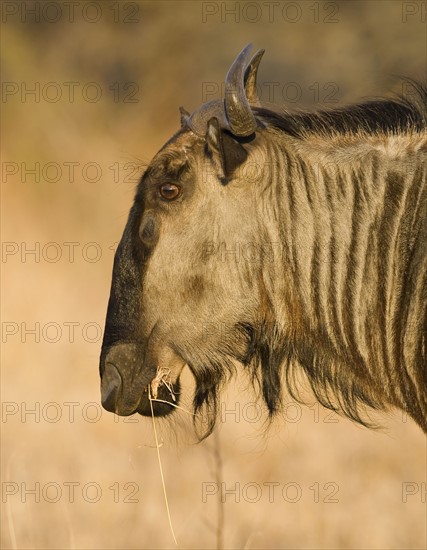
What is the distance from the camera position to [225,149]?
4.88 m

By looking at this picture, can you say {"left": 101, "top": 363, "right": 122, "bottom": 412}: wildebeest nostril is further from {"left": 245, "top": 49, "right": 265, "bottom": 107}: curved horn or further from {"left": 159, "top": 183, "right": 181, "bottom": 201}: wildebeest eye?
{"left": 245, "top": 49, "right": 265, "bottom": 107}: curved horn

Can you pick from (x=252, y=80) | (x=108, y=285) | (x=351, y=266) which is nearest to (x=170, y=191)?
(x=252, y=80)

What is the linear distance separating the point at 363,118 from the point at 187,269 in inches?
40.8

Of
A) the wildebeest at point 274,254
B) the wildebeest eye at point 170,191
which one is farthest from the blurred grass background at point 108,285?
the wildebeest eye at point 170,191

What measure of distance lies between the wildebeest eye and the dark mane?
510 millimetres

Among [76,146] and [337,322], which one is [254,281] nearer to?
[337,322]

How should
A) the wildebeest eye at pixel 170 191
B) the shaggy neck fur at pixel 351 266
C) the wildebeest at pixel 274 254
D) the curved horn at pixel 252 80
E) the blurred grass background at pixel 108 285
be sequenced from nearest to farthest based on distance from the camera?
the shaggy neck fur at pixel 351 266
the wildebeest at pixel 274 254
the wildebeest eye at pixel 170 191
the curved horn at pixel 252 80
the blurred grass background at pixel 108 285

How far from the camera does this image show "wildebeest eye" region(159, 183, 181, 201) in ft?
16.4

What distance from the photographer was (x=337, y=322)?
484 centimetres

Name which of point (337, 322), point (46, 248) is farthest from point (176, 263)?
point (46, 248)

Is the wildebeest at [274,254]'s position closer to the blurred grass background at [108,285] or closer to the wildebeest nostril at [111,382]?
the wildebeest nostril at [111,382]

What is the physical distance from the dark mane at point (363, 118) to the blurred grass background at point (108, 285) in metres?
0.24

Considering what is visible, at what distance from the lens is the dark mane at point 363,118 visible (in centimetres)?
490

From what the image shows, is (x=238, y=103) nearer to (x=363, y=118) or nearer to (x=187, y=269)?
(x=363, y=118)
